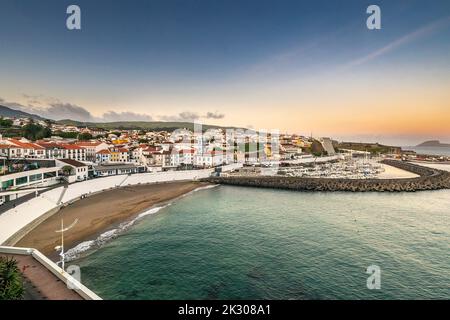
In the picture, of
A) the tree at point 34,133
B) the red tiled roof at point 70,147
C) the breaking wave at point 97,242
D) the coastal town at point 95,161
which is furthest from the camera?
the tree at point 34,133

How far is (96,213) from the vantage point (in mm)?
20484

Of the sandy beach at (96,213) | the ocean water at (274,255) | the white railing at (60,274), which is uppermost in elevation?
the white railing at (60,274)

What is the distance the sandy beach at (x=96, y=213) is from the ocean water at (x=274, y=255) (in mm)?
1952

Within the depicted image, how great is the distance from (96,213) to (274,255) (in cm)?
1380

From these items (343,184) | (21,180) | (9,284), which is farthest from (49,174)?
(343,184)

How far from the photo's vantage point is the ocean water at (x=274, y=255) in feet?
34.9

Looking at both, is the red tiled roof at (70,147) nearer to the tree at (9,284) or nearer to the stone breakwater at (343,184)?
the stone breakwater at (343,184)

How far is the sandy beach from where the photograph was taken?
591 inches

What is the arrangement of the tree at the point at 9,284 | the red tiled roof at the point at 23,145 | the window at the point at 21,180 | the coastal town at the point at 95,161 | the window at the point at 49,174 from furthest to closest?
the red tiled roof at the point at 23,145 → the window at the point at 49,174 → the coastal town at the point at 95,161 → the window at the point at 21,180 → the tree at the point at 9,284

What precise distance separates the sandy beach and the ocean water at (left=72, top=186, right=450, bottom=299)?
1.95 meters

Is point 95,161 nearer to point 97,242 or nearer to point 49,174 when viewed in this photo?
point 49,174

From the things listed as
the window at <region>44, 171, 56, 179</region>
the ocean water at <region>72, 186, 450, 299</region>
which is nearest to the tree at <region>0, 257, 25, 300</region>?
the ocean water at <region>72, 186, 450, 299</region>

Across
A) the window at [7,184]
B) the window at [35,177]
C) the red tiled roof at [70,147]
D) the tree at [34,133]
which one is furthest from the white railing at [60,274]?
the tree at [34,133]
